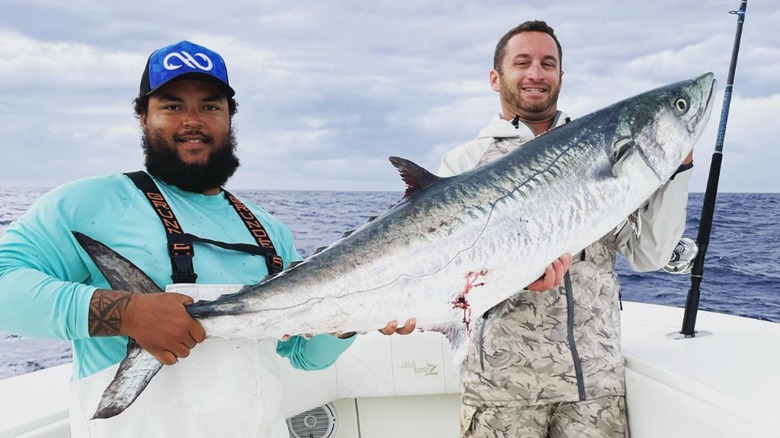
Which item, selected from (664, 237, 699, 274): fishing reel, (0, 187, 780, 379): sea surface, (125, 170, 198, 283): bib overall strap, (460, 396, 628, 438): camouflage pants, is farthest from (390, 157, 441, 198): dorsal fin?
(0, 187, 780, 379): sea surface

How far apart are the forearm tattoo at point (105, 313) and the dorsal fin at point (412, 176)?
0.95m

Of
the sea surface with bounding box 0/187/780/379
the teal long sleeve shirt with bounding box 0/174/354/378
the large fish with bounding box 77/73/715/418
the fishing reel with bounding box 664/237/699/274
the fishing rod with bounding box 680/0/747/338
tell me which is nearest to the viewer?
the teal long sleeve shirt with bounding box 0/174/354/378

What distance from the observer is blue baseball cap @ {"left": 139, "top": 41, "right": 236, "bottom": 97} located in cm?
225

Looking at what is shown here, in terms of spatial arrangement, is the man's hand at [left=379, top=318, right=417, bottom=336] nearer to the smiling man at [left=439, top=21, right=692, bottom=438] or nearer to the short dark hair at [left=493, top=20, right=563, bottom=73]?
the smiling man at [left=439, top=21, right=692, bottom=438]

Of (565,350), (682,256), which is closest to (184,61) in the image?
(565,350)

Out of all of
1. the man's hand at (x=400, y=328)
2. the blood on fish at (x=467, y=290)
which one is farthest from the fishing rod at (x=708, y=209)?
the man's hand at (x=400, y=328)

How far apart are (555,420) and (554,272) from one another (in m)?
0.80

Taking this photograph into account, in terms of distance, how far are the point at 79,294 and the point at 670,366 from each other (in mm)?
2396

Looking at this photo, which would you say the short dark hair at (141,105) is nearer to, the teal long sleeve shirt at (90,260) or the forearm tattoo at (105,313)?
the teal long sleeve shirt at (90,260)

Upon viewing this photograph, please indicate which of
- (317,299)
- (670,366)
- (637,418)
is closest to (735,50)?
(670,366)

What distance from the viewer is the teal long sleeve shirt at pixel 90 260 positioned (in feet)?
5.64

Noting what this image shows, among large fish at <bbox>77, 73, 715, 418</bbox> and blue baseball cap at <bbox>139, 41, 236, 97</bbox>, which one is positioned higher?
blue baseball cap at <bbox>139, 41, 236, 97</bbox>

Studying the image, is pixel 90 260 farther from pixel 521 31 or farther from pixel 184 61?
pixel 521 31

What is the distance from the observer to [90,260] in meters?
1.94
